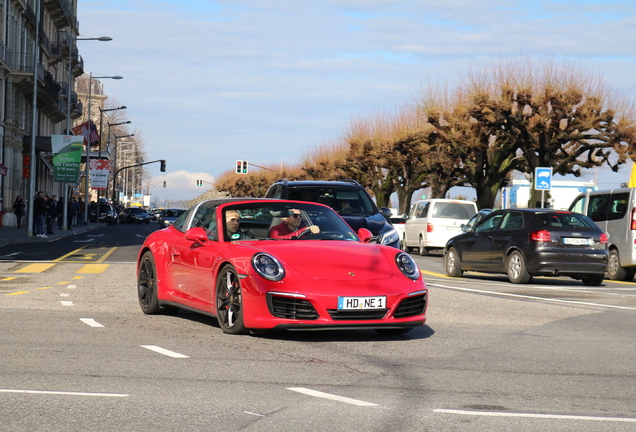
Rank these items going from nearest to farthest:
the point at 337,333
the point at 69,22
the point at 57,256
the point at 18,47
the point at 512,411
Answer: the point at 512,411, the point at 337,333, the point at 57,256, the point at 18,47, the point at 69,22

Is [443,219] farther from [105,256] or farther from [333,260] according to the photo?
[333,260]

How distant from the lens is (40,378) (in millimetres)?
6543

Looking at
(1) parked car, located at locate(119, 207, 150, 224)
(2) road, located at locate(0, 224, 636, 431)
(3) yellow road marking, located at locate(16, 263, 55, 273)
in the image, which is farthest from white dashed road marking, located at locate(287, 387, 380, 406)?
(1) parked car, located at locate(119, 207, 150, 224)

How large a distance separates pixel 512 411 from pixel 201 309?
4665 millimetres

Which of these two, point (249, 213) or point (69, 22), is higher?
point (69, 22)

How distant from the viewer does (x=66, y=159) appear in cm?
4628

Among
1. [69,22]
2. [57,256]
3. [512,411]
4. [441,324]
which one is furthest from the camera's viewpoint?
[69,22]

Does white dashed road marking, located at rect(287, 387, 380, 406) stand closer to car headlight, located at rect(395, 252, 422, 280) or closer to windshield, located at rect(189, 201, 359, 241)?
car headlight, located at rect(395, 252, 422, 280)

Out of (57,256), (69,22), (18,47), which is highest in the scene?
(69,22)

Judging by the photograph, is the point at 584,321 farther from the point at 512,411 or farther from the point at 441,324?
the point at 512,411

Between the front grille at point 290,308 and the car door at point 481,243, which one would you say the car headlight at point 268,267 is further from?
the car door at point 481,243

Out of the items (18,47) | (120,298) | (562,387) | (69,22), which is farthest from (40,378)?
(69,22)

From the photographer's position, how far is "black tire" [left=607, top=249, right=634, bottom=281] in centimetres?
2080

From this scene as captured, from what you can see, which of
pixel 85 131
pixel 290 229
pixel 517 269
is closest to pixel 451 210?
pixel 517 269
